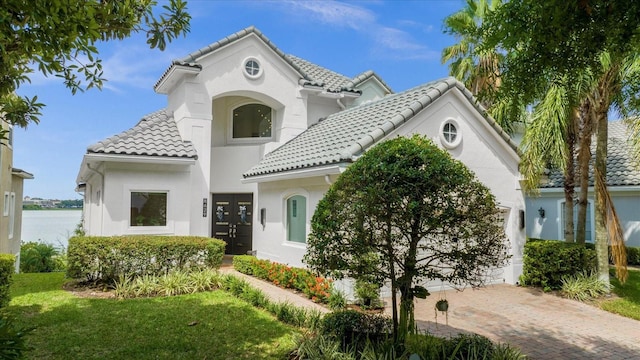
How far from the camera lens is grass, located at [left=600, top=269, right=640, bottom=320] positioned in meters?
10.5

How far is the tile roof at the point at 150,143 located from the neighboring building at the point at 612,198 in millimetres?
16543

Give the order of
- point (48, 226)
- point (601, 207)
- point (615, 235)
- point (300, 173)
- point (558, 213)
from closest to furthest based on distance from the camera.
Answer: point (615, 235) < point (601, 207) < point (300, 173) < point (558, 213) < point (48, 226)

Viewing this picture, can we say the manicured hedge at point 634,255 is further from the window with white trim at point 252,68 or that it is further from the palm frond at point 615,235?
the window with white trim at point 252,68

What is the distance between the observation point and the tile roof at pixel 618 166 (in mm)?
19275

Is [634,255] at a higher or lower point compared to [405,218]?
lower

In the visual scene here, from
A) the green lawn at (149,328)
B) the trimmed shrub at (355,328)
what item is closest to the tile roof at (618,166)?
the trimmed shrub at (355,328)

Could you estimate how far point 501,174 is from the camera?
13969 mm

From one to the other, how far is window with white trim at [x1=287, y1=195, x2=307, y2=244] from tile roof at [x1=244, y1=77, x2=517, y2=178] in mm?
1254

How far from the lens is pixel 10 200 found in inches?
864

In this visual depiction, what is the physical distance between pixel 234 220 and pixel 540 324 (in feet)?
45.5

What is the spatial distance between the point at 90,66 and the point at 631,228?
24060mm

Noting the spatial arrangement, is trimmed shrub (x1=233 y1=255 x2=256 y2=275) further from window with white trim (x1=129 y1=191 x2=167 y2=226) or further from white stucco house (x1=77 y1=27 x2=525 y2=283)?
window with white trim (x1=129 y1=191 x2=167 y2=226)

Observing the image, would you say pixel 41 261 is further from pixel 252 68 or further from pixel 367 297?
pixel 367 297

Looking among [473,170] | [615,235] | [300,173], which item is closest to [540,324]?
[615,235]
